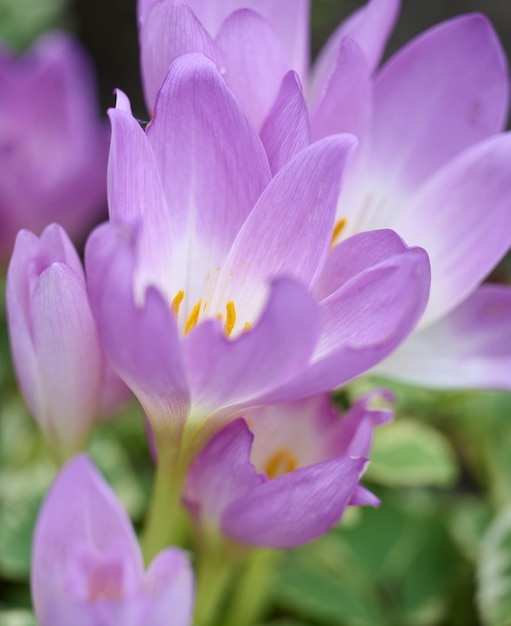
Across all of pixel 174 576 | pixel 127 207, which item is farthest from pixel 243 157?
pixel 174 576

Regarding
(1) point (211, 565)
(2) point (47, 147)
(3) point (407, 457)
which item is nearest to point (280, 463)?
(1) point (211, 565)

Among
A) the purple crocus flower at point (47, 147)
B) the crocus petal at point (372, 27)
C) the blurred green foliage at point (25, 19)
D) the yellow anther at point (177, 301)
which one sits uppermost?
the crocus petal at point (372, 27)

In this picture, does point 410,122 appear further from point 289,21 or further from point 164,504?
point 164,504

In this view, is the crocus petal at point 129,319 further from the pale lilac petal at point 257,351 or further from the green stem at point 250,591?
the green stem at point 250,591

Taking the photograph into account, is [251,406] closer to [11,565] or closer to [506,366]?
[506,366]

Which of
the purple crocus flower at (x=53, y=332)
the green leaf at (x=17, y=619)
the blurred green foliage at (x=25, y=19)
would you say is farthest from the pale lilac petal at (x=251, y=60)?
the blurred green foliage at (x=25, y=19)

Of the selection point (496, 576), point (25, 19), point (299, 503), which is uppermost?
point (299, 503)
